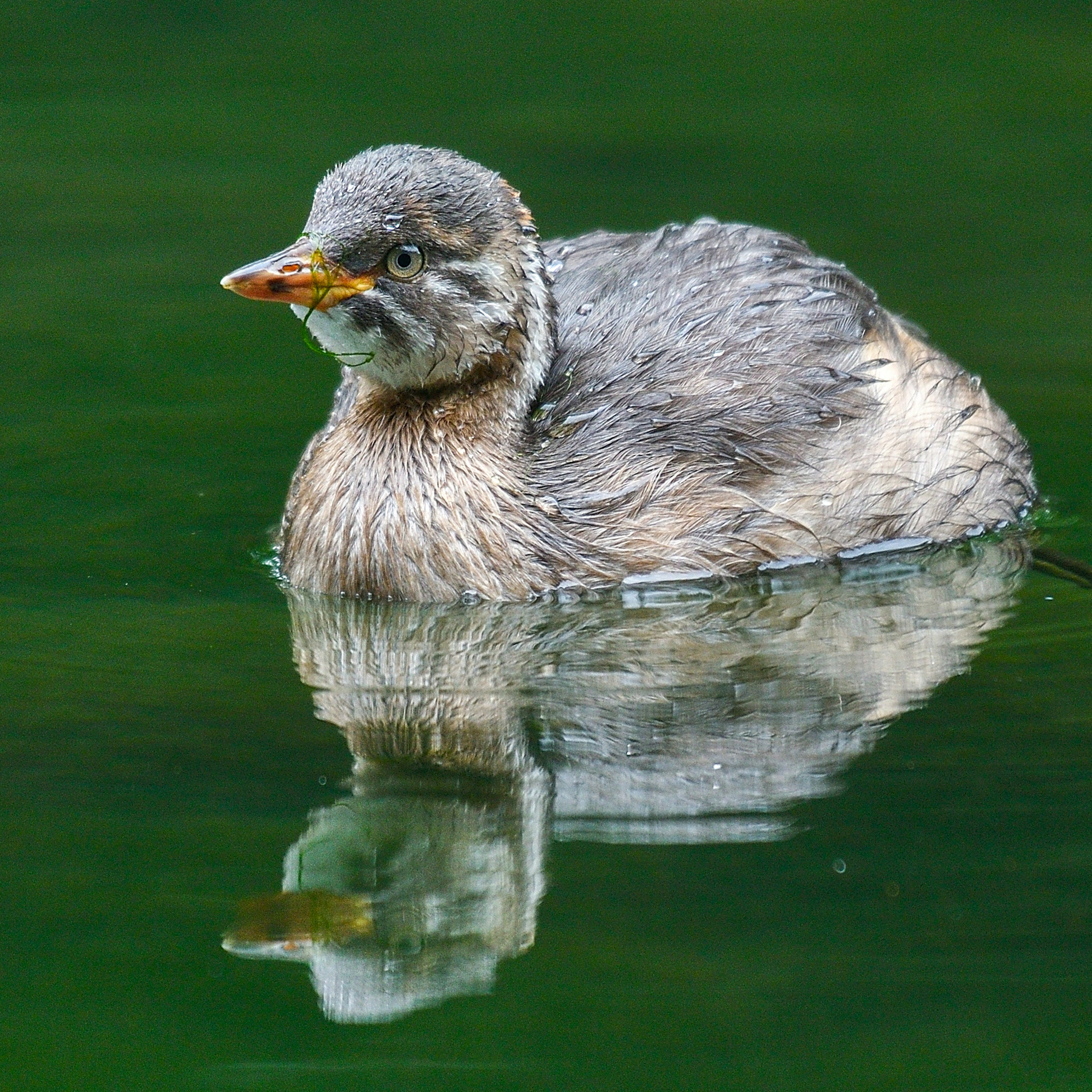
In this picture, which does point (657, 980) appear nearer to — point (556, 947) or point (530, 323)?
point (556, 947)

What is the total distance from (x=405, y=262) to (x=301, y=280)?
46 centimetres

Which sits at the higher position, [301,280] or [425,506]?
[301,280]

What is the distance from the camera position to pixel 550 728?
248 inches

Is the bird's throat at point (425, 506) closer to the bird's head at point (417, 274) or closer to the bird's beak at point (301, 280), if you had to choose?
the bird's head at point (417, 274)

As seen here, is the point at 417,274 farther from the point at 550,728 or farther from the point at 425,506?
the point at 550,728

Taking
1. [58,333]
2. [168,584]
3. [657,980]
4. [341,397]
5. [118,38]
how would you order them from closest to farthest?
1. [657,980]
2. [168,584]
3. [341,397]
4. [58,333]
5. [118,38]

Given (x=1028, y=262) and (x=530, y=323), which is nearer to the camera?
(x=530, y=323)

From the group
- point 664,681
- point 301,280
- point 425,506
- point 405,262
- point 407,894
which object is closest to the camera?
point 407,894

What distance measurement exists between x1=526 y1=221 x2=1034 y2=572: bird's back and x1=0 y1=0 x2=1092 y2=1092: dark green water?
253 mm

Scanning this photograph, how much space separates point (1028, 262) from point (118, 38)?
18.8ft

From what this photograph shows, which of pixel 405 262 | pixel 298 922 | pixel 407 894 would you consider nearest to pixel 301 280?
pixel 405 262

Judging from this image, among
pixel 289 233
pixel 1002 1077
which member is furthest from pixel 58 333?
pixel 1002 1077

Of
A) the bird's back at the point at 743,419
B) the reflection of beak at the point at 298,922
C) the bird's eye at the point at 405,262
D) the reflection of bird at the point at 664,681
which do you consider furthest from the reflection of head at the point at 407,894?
the bird's eye at the point at 405,262

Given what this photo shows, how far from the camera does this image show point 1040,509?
844 cm
